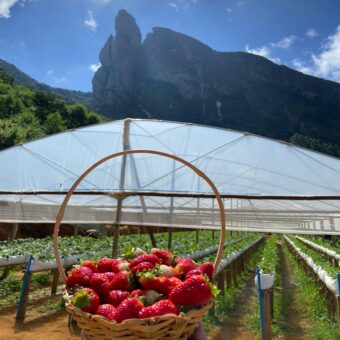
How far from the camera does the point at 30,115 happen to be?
43.8 m

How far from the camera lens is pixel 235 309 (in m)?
7.42

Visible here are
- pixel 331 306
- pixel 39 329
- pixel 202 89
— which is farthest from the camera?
pixel 202 89

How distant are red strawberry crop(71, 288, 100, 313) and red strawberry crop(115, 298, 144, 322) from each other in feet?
0.50

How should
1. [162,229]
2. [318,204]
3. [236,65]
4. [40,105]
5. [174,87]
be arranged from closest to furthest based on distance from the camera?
[318,204], [162,229], [40,105], [174,87], [236,65]

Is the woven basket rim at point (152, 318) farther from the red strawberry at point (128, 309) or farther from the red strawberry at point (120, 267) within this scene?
the red strawberry at point (120, 267)

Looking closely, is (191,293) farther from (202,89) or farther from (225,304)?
(202,89)

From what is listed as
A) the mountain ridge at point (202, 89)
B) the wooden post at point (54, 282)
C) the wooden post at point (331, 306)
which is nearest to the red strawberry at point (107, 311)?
the wooden post at point (331, 306)

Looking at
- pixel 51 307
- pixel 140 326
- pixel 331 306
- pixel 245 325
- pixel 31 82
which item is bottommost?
pixel 245 325

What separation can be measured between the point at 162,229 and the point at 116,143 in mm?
24400

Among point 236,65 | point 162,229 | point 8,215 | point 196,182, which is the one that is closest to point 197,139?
point 196,182

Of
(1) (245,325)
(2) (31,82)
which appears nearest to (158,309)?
(1) (245,325)

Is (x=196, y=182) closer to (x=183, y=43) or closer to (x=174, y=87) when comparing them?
(x=174, y=87)

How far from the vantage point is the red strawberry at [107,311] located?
67.3 inches

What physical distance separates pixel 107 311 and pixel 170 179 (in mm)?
4966
